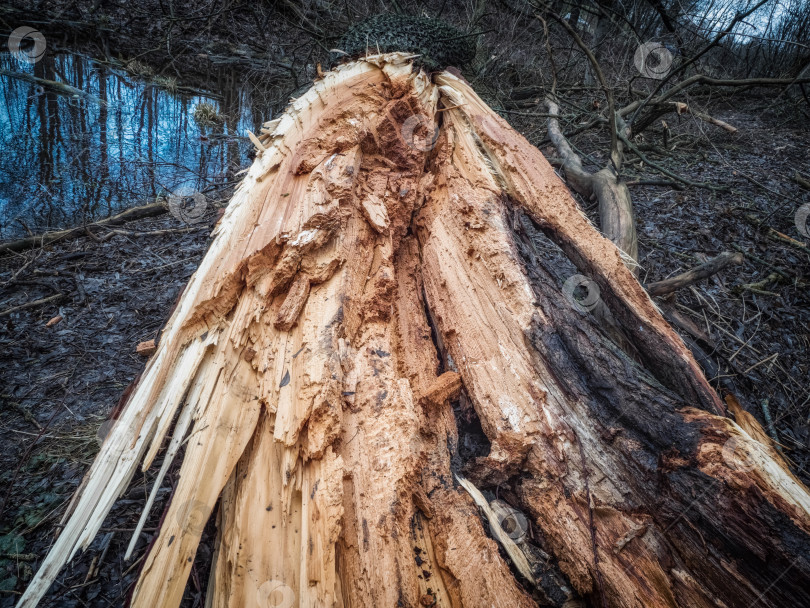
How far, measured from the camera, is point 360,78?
1990 millimetres

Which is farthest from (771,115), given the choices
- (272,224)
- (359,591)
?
(359,591)

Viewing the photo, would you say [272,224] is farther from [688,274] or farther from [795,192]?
[795,192]

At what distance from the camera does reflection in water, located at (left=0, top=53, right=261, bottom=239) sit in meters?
3.38

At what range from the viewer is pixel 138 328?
96.3 inches
